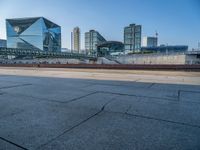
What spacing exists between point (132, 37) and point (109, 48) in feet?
122

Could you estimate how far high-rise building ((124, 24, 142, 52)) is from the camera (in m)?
122

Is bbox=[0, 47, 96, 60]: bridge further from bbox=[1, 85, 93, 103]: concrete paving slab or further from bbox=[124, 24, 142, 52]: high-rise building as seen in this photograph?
bbox=[1, 85, 93, 103]: concrete paving slab

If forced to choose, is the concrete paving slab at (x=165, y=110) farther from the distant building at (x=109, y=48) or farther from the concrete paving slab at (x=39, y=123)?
the distant building at (x=109, y=48)

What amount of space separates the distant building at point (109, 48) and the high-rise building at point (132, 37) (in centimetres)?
1916

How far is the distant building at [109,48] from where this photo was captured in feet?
293

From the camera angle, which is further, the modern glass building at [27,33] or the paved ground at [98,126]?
the modern glass building at [27,33]

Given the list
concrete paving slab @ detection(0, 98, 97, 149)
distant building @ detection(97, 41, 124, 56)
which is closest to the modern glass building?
distant building @ detection(97, 41, 124, 56)

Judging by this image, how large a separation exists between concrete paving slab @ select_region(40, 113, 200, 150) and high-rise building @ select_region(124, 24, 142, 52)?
121589 mm

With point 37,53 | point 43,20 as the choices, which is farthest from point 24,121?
point 43,20

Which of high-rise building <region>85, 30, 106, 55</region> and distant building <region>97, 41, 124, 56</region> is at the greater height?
high-rise building <region>85, 30, 106, 55</region>

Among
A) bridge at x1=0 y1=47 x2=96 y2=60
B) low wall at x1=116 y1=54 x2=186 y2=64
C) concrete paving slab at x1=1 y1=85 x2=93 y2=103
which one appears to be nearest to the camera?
concrete paving slab at x1=1 y1=85 x2=93 y2=103

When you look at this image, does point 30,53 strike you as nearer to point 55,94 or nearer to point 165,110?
point 55,94

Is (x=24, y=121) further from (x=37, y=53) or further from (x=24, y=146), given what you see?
(x=37, y=53)

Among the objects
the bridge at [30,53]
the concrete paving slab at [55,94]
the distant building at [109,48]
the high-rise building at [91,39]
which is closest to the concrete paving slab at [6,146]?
the concrete paving slab at [55,94]
